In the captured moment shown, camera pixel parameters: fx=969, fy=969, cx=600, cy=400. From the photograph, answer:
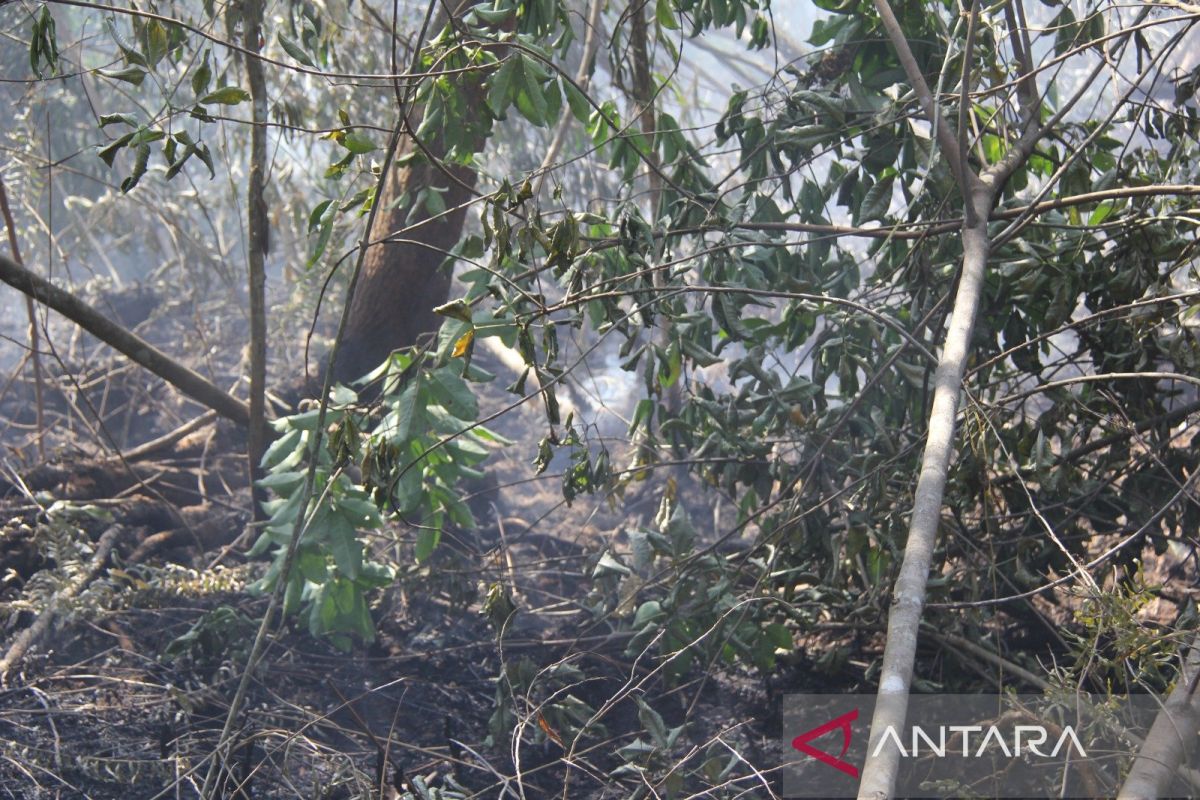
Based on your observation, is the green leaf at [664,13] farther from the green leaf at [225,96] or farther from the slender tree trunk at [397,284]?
the green leaf at [225,96]

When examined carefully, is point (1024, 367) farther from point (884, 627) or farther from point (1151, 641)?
point (1151, 641)

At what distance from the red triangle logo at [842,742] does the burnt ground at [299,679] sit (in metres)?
0.08

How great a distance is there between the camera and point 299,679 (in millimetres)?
2682

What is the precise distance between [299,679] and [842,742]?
1.46 metres

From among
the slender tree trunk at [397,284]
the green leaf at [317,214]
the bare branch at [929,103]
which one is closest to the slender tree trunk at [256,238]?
the slender tree trunk at [397,284]

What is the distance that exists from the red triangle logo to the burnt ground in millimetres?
84

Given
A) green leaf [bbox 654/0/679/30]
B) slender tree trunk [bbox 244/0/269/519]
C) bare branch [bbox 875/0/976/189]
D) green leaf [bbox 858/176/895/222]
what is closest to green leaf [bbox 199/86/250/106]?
slender tree trunk [bbox 244/0/269/519]

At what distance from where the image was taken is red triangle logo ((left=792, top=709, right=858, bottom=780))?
7.07 ft

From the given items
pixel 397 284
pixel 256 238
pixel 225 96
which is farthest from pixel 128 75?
pixel 397 284

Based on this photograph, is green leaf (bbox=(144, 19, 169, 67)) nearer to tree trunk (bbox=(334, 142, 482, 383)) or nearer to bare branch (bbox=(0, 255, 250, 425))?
bare branch (bbox=(0, 255, 250, 425))

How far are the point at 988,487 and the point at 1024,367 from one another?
424mm

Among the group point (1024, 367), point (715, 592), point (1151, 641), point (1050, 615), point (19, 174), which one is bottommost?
point (1050, 615)

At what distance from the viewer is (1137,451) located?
95.9 inches

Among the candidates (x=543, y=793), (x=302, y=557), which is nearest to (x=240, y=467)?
(x=302, y=557)
